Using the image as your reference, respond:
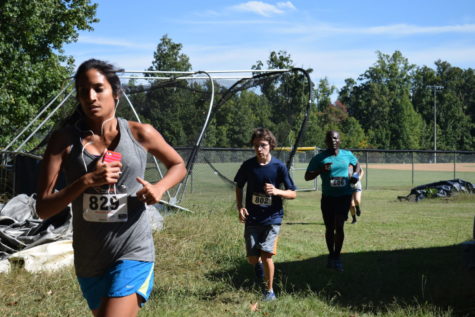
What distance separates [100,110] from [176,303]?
3.22 m

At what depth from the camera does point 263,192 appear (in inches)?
239

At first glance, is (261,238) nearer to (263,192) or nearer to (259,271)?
(263,192)

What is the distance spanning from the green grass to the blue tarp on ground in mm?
8434

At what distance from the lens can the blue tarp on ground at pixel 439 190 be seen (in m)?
20.2

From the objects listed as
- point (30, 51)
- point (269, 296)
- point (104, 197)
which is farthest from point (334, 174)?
point (30, 51)

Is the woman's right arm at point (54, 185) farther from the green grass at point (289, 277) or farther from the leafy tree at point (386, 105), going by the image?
the leafy tree at point (386, 105)

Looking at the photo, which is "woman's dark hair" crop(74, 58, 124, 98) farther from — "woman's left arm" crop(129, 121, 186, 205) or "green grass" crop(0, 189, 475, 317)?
"green grass" crop(0, 189, 475, 317)

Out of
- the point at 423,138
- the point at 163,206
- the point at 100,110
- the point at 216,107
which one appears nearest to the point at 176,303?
the point at 100,110

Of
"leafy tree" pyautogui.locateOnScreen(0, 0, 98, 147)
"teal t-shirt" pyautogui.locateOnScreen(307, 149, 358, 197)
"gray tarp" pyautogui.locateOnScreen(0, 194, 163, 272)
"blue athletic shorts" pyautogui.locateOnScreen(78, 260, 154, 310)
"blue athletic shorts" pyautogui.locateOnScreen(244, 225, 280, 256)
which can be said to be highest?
"leafy tree" pyautogui.locateOnScreen(0, 0, 98, 147)

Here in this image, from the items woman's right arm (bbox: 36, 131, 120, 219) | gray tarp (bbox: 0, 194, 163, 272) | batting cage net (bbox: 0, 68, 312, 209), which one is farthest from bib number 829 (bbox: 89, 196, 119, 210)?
batting cage net (bbox: 0, 68, 312, 209)

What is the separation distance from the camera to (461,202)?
62.5 ft

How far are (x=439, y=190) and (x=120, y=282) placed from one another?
19252 mm

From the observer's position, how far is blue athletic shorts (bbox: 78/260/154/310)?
2.88 m

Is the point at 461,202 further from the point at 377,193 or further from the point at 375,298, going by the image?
the point at 375,298
